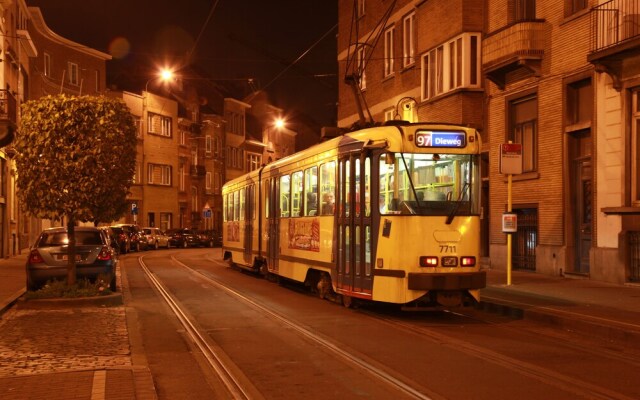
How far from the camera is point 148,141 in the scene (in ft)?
180

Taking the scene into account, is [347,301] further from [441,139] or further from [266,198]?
[266,198]

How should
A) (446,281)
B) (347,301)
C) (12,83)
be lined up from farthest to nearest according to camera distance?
(12,83), (347,301), (446,281)

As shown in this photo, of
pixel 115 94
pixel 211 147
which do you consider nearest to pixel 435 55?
pixel 115 94

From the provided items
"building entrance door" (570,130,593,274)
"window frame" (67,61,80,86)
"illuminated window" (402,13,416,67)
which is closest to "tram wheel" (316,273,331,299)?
"building entrance door" (570,130,593,274)

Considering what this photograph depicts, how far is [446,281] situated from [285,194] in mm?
6590

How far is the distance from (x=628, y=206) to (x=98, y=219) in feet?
38.8

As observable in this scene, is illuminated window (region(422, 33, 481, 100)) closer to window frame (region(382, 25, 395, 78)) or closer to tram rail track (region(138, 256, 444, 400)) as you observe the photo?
window frame (region(382, 25, 395, 78))

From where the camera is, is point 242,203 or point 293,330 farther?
point 242,203

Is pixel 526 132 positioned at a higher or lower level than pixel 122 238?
higher

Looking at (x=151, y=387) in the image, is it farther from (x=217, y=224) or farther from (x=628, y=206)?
(x=217, y=224)

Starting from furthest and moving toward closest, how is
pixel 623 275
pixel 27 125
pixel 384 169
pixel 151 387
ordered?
pixel 623 275 < pixel 27 125 < pixel 384 169 < pixel 151 387

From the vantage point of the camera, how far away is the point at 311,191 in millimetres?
15344

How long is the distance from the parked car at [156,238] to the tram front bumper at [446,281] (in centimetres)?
3407

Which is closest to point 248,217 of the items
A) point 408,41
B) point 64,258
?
point 64,258
